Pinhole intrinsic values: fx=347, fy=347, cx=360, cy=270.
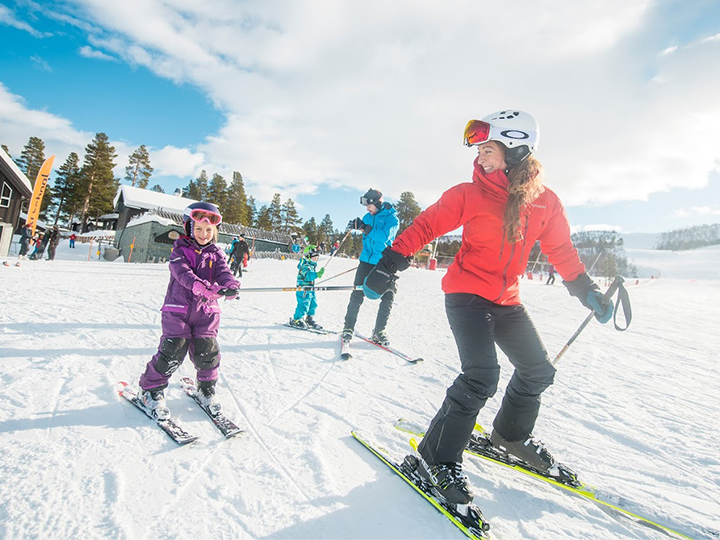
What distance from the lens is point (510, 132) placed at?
2.37 m

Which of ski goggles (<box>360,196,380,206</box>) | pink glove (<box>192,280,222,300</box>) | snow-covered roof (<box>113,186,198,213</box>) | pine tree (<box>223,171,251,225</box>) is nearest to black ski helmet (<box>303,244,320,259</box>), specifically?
ski goggles (<box>360,196,380,206</box>)

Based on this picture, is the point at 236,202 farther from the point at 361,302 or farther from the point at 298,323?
the point at 361,302

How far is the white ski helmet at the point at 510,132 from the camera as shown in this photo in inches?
92.4

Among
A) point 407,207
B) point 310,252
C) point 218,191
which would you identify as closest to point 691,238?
point 407,207

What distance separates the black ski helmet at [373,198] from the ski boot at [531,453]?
3.55 m

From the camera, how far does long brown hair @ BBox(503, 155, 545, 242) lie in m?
2.17

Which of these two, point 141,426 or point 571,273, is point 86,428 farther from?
point 571,273

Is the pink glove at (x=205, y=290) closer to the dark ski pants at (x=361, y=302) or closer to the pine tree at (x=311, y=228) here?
the dark ski pants at (x=361, y=302)

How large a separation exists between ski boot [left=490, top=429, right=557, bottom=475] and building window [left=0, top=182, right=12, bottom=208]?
29.1 meters

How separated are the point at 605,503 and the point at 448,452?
100cm

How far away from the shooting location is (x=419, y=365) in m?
4.70

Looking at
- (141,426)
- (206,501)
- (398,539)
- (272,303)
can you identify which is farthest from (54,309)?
(398,539)

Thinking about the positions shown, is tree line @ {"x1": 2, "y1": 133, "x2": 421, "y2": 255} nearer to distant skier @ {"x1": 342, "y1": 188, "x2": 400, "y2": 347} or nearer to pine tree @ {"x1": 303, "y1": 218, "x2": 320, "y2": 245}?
pine tree @ {"x1": 303, "y1": 218, "x2": 320, "y2": 245}

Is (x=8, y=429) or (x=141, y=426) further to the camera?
(x=141, y=426)
